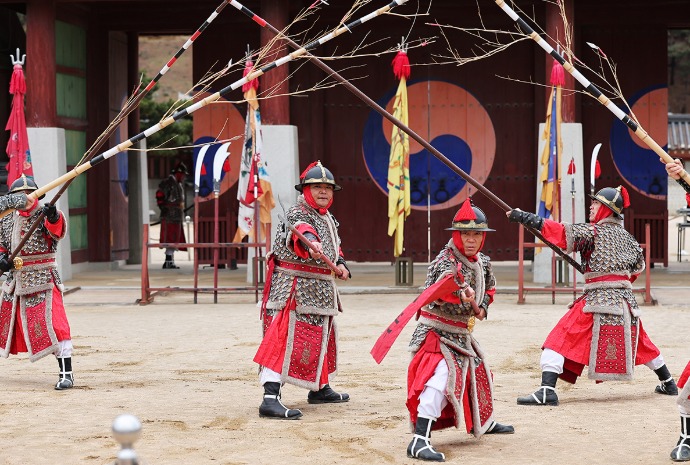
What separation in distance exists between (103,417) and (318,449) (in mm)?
1558

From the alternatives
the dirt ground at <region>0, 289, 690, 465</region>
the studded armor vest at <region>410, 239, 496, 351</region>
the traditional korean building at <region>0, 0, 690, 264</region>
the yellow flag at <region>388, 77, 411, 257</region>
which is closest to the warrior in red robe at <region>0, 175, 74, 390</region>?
the dirt ground at <region>0, 289, 690, 465</region>

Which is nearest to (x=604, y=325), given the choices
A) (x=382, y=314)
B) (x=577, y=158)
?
(x=382, y=314)

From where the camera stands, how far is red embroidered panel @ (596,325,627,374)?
24.7 ft

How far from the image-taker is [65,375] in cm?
816

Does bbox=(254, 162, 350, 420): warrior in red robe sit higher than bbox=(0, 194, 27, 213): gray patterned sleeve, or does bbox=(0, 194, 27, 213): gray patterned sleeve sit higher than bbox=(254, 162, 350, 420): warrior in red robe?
bbox=(0, 194, 27, 213): gray patterned sleeve

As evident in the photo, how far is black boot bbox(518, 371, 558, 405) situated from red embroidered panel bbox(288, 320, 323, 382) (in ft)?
4.29

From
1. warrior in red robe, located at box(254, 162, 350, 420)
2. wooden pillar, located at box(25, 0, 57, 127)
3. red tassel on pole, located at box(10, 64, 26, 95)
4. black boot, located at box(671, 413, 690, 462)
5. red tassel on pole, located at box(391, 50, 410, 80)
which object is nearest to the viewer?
black boot, located at box(671, 413, 690, 462)

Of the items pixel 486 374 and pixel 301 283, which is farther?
pixel 301 283

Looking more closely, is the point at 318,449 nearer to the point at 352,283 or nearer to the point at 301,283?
the point at 301,283

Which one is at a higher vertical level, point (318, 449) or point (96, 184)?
point (96, 184)

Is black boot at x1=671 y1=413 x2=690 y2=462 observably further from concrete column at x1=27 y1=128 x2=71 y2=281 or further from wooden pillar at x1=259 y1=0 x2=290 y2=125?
concrete column at x1=27 y1=128 x2=71 y2=281

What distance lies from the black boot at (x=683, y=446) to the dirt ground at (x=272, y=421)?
10 centimetres

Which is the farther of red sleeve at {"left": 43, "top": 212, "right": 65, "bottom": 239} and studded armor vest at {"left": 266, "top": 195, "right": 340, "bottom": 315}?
red sleeve at {"left": 43, "top": 212, "right": 65, "bottom": 239}

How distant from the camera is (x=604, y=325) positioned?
758 cm
